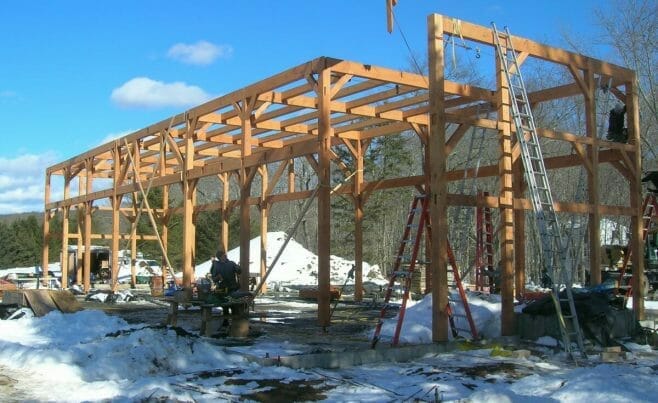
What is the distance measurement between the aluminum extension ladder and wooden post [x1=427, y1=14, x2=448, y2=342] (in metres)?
1.18

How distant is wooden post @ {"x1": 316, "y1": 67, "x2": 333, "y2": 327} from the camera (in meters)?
12.3

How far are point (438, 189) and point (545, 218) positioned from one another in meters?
1.74

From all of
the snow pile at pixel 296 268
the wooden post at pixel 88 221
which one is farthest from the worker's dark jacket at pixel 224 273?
the snow pile at pixel 296 268

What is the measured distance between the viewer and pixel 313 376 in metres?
7.88

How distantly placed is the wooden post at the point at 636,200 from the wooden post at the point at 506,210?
369 centimetres

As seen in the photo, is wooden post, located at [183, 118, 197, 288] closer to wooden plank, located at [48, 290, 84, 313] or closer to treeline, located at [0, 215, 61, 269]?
wooden plank, located at [48, 290, 84, 313]

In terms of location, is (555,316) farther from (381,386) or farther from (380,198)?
(380,198)

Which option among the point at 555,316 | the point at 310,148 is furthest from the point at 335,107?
the point at 555,316

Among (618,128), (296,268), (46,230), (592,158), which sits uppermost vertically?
(618,128)

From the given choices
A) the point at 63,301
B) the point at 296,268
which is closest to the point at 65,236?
the point at 296,268

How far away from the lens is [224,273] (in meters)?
12.2

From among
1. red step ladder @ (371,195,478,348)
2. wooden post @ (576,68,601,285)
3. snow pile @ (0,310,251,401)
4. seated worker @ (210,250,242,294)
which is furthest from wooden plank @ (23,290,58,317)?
wooden post @ (576,68,601,285)

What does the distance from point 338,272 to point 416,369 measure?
73.8ft

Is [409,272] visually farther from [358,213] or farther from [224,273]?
[358,213]
